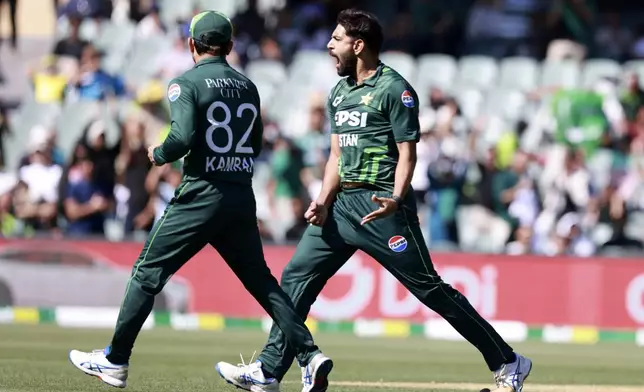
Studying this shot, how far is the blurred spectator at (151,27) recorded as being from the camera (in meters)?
22.5

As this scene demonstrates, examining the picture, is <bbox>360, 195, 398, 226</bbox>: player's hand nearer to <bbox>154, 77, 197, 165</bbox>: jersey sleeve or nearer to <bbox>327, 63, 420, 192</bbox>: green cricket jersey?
<bbox>327, 63, 420, 192</bbox>: green cricket jersey

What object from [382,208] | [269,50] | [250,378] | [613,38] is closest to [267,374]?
[250,378]

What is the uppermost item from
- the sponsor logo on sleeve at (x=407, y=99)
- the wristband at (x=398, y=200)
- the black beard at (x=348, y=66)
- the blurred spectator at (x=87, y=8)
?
A: the blurred spectator at (x=87, y=8)

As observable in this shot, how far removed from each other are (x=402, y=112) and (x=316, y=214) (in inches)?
33.1

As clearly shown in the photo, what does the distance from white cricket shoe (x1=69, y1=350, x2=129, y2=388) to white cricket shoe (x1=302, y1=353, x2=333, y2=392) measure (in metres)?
1.09

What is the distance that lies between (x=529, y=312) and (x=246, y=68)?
7.02 m

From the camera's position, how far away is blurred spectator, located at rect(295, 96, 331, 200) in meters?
18.9

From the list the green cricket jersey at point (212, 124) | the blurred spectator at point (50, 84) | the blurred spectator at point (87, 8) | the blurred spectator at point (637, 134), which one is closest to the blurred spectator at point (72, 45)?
the blurred spectator at point (50, 84)

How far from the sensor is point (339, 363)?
1255cm

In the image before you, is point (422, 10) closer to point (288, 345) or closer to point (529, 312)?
point (529, 312)

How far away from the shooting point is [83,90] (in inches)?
822

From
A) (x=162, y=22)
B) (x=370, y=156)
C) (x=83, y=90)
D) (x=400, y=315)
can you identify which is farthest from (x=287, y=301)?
(x=162, y=22)

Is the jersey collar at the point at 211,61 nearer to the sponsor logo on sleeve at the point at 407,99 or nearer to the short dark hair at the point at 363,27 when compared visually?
the short dark hair at the point at 363,27

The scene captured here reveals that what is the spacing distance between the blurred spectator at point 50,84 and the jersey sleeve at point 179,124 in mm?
13405
